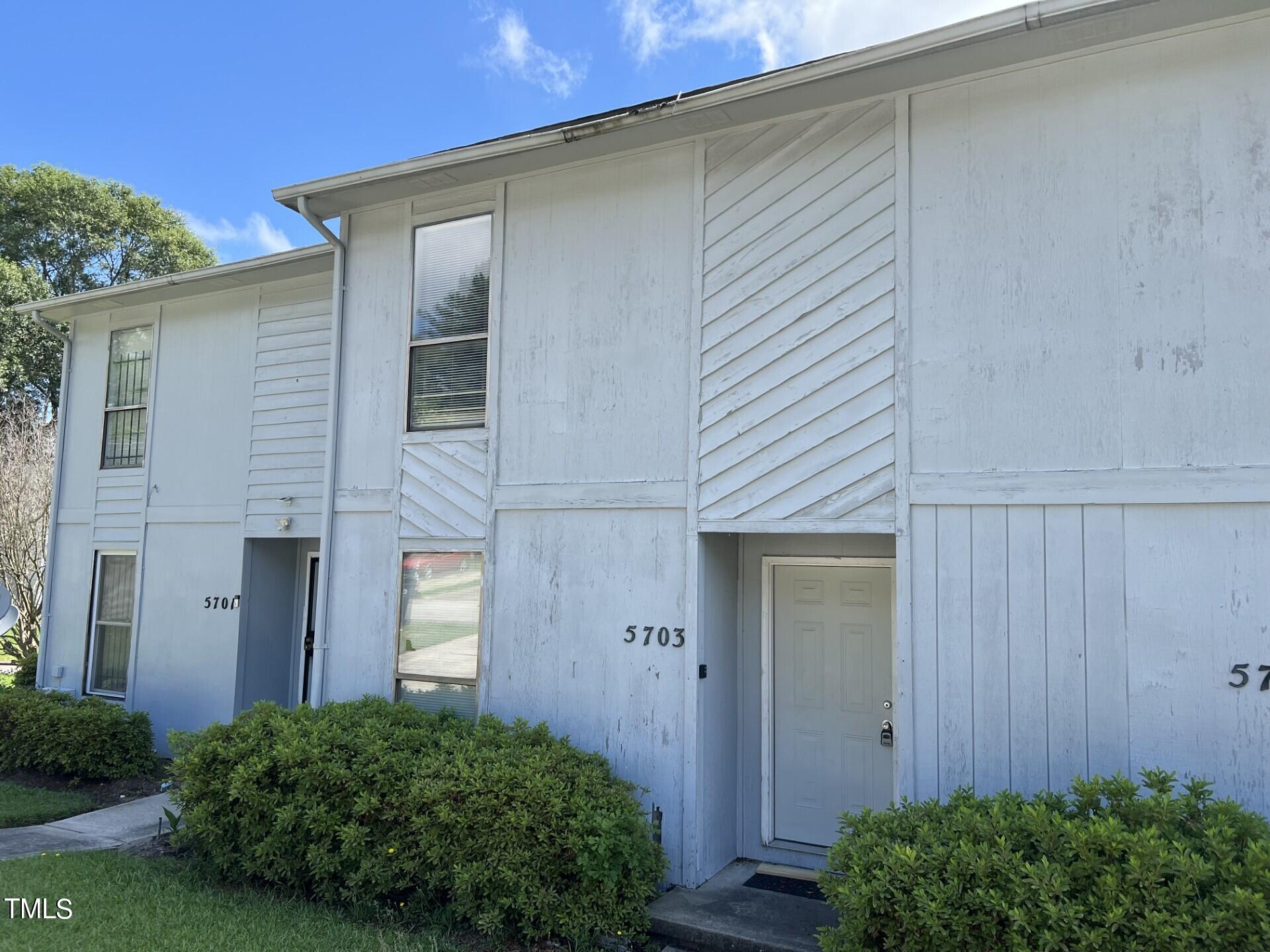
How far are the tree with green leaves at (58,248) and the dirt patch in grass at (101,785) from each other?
677 inches

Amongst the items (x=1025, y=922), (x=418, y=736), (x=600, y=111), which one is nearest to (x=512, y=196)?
(x=600, y=111)

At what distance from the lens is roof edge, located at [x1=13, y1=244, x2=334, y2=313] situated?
29.7 feet

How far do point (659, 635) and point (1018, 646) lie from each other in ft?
7.35

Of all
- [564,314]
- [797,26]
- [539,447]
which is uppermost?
[797,26]

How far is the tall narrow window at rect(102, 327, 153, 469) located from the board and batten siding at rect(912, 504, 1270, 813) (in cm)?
934

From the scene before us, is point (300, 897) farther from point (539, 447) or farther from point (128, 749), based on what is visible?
point (128, 749)

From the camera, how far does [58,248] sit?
81.4ft

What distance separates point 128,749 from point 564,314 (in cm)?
643

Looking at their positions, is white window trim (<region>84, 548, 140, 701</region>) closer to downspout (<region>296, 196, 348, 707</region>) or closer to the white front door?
downspout (<region>296, 196, 348, 707</region>)

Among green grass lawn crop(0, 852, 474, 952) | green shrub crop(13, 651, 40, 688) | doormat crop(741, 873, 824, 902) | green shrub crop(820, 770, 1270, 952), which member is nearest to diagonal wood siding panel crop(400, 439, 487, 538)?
green grass lawn crop(0, 852, 474, 952)

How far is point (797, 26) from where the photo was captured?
15.0m

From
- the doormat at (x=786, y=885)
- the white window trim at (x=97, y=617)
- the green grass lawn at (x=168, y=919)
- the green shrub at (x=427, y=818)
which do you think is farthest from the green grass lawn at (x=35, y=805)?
the doormat at (x=786, y=885)

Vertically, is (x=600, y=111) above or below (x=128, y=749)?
above

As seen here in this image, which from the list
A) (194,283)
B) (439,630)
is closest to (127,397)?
(194,283)
